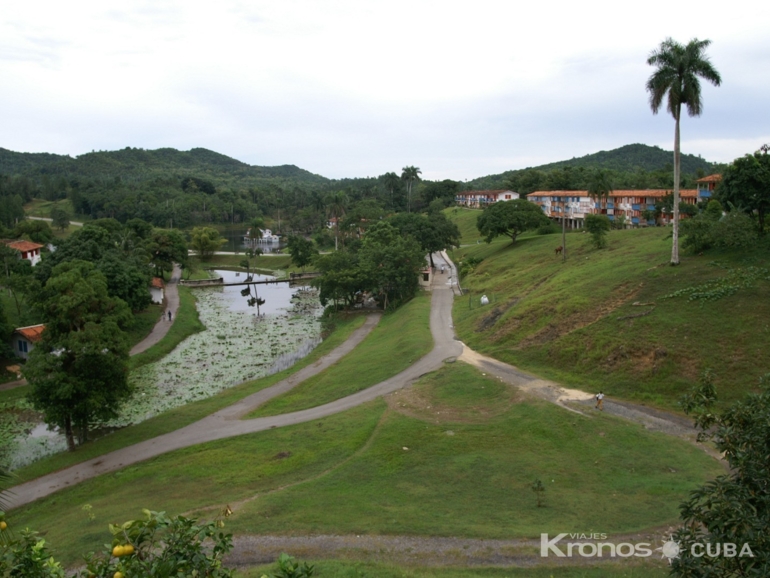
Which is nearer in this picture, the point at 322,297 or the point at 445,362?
the point at 445,362

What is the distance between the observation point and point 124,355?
102 feet

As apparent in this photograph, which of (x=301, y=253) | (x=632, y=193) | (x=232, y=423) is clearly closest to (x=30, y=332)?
(x=232, y=423)

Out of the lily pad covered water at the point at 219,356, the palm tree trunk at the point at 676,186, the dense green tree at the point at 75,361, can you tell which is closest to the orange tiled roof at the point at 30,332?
the lily pad covered water at the point at 219,356

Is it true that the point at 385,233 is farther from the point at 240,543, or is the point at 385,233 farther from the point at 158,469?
the point at 240,543

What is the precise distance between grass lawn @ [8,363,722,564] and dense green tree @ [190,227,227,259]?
83.7 m

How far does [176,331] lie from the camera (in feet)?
186

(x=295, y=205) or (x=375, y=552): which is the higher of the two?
(x=295, y=205)

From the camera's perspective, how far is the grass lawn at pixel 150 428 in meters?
28.7

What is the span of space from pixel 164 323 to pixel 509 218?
4354 cm

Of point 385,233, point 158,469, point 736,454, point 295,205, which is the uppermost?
point 295,205

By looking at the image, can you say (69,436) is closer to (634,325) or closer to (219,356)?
(219,356)

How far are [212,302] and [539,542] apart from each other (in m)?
64.2

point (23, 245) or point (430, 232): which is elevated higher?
point (430, 232)

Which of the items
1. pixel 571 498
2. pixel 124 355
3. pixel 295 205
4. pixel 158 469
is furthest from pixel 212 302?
pixel 295 205
